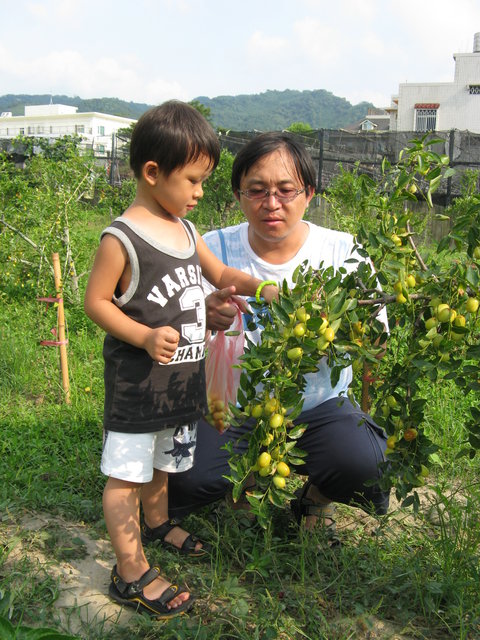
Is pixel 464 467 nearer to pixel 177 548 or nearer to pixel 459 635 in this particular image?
pixel 459 635

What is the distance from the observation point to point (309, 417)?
215 cm

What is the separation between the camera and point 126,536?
181cm

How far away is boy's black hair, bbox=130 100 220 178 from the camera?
5.82 feet

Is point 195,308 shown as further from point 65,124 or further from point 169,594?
point 65,124

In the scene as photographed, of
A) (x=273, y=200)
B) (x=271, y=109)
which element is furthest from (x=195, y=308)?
(x=271, y=109)

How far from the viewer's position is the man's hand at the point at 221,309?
6.64 ft

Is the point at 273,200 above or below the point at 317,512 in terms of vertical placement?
above

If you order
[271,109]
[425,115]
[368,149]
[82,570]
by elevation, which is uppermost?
[271,109]

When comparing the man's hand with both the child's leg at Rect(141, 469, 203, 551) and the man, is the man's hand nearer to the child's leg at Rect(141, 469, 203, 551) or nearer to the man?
the man

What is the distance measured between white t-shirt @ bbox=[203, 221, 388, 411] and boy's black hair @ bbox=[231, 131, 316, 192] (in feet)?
0.69

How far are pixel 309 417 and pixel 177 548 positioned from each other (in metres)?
0.59

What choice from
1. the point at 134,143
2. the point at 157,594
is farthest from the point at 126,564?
the point at 134,143

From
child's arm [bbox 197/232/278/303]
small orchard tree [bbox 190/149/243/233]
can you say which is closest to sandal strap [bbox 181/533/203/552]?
child's arm [bbox 197/232/278/303]

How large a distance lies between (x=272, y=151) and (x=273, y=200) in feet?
0.58
